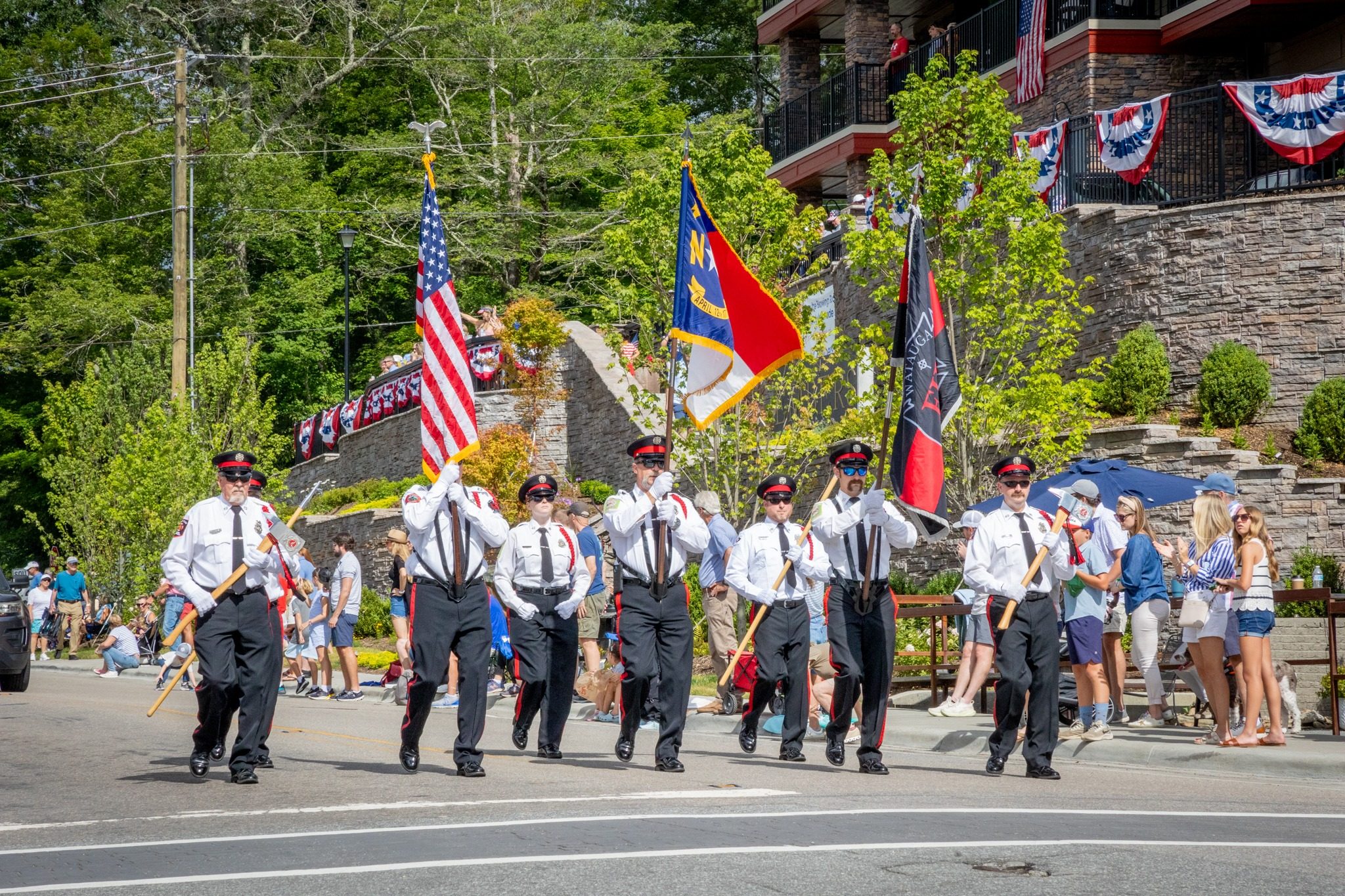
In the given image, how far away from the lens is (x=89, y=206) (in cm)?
4816

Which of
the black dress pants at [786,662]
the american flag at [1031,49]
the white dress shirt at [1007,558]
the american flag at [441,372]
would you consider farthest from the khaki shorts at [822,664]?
the american flag at [1031,49]

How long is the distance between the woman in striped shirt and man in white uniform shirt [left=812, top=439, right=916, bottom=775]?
2617 millimetres

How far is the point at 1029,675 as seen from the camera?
11055 millimetres

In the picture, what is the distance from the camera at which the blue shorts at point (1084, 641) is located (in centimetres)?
1299

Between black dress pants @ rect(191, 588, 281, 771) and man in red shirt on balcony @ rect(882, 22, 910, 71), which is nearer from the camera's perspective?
black dress pants @ rect(191, 588, 281, 771)

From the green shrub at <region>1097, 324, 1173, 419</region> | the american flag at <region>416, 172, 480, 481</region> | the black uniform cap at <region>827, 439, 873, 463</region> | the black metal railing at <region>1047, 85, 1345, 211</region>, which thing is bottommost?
the black uniform cap at <region>827, 439, 873, 463</region>

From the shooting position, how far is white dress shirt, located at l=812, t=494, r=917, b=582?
11383 mm

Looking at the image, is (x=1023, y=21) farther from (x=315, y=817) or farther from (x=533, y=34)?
(x=315, y=817)

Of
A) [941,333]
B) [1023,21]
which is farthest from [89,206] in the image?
[941,333]

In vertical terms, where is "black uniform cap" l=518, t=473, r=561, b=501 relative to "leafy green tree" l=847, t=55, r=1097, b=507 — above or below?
below

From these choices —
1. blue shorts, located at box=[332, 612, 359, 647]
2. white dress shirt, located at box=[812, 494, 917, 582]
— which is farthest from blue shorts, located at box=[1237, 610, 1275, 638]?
blue shorts, located at box=[332, 612, 359, 647]

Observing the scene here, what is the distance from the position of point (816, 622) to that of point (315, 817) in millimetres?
6781

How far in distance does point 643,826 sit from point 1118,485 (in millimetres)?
8616

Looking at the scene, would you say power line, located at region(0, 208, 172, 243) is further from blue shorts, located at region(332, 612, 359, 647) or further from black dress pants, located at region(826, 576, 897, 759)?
black dress pants, located at region(826, 576, 897, 759)
